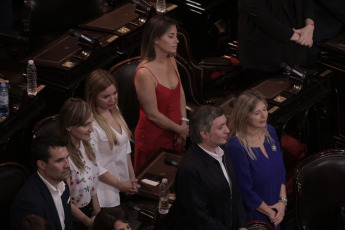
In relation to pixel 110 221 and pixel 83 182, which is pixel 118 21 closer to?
pixel 83 182

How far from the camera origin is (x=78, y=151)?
4.17 meters

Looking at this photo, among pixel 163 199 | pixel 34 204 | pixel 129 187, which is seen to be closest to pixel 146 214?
pixel 163 199

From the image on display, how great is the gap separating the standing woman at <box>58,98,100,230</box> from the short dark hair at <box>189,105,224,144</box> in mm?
558

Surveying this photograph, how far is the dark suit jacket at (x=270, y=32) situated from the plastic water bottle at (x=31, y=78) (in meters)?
1.58

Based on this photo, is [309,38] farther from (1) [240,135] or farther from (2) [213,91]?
(1) [240,135]

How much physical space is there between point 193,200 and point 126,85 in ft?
5.43

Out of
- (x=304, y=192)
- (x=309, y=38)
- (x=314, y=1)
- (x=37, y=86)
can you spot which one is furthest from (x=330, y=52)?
(x=37, y=86)

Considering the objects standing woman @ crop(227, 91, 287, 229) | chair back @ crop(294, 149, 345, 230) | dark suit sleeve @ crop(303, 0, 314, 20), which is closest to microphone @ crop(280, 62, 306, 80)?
dark suit sleeve @ crop(303, 0, 314, 20)

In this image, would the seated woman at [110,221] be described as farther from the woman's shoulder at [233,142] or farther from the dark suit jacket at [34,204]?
the woman's shoulder at [233,142]

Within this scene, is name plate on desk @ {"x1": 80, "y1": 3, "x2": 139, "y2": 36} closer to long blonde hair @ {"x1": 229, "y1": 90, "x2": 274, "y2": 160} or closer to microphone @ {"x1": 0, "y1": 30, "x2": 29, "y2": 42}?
microphone @ {"x1": 0, "y1": 30, "x2": 29, "y2": 42}

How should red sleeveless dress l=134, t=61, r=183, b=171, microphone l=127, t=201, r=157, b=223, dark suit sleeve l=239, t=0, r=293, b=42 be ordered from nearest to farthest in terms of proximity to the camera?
microphone l=127, t=201, r=157, b=223, red sleeveless dress l=134, t=61, r=183, b=171, dark suit sleeve l=239, t=0, r=293, b=42

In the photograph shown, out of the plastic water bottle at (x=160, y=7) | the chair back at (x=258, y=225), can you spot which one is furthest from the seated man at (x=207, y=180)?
the plastic water bottle at (x=160, y=7)

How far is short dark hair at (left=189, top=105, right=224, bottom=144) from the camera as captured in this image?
4102mm

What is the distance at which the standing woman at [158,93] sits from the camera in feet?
16.2
